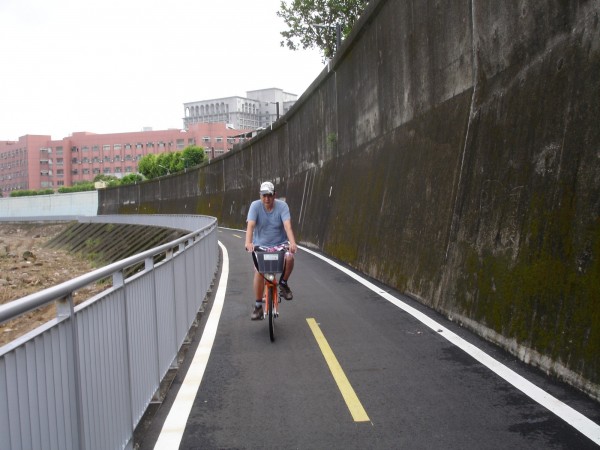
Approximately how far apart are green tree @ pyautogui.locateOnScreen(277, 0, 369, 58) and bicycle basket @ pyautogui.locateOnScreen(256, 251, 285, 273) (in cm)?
2954

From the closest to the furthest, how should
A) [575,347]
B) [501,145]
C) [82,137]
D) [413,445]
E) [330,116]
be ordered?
[413,445] < [575,347] < [501,145] < [330,116] < [82,137]

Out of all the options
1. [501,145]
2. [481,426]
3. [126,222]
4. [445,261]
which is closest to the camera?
[481,426]

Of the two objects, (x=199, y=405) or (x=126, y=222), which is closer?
(x=199, y=405)

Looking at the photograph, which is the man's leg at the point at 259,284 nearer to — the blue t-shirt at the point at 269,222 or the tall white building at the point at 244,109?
the blue t-shirt at the point at 269,222

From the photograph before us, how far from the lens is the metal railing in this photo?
2355mm

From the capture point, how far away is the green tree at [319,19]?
34969mm

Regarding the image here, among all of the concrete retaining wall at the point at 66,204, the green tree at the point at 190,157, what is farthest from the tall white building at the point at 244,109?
the concrete retaining wall at the point at 66,204

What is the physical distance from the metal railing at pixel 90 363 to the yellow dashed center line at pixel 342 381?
1.69m

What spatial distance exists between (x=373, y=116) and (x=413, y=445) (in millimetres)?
12860

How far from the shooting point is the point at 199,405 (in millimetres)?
5055

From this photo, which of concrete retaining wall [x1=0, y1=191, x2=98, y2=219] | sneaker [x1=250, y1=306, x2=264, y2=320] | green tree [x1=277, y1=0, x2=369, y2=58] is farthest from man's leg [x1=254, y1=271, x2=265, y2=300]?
→ concrete retaining wall [x1=0, y1=191, x2=98, y2=219]

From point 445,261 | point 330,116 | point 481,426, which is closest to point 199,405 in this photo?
point 481,426

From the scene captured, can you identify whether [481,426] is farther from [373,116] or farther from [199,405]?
[373,116]

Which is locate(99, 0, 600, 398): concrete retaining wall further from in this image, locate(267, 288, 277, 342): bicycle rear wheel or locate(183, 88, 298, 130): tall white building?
locate(183, 88, 298, 130): tall white building
